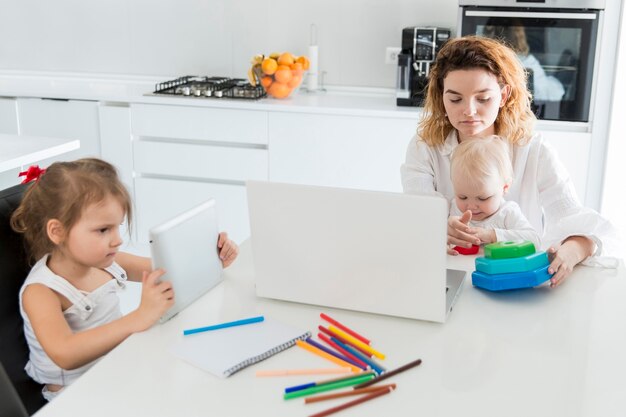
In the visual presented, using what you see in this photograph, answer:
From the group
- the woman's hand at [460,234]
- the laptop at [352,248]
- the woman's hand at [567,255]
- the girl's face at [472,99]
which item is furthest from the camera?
the girl's face at [472,99]

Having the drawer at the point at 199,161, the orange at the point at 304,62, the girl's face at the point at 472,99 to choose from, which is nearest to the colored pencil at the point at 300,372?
the girl's face at the point at 472,99

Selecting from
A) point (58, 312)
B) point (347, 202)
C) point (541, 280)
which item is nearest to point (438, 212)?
point (347, 202)

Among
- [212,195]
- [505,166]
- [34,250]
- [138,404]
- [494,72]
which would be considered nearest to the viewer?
[138,404]

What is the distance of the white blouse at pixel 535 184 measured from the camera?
1.80 meters

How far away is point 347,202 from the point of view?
4.46 feet

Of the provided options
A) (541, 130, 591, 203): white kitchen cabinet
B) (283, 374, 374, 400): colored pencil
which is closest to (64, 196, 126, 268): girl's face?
(283, 374, 374, 400): colored pencil

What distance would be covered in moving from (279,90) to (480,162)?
1935 millimetres

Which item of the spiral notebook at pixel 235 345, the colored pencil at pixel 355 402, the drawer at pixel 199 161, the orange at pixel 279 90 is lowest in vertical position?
the drawer at pixel 199 161

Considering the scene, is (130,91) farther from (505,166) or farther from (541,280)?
(541,280)

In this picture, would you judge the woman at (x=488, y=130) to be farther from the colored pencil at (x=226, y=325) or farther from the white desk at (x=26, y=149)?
the white desk at (x=26, y=149)

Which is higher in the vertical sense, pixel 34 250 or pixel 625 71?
pixel 625 71

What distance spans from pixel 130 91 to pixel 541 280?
9.13 ft

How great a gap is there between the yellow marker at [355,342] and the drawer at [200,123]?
2.23m

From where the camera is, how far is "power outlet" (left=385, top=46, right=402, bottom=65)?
12.3 ft
